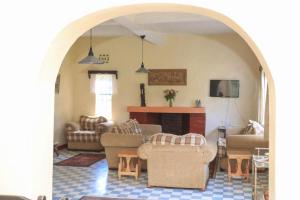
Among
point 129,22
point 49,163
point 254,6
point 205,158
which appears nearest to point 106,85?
point 129,22

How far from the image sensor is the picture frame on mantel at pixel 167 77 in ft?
32.3

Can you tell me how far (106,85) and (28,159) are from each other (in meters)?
7.81

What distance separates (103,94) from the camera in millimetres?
10445

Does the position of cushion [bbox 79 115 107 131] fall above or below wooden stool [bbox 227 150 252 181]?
above

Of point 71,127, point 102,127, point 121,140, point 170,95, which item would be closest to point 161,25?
point 170,95

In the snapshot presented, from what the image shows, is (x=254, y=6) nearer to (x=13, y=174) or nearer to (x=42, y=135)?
(x=42, y=135)

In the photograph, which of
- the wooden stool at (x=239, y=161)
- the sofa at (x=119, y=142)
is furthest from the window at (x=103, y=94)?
the wooden stool at (x=239, y=161)

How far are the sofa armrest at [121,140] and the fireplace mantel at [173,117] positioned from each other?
2987 millimetres

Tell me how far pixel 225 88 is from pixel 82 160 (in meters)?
4.04

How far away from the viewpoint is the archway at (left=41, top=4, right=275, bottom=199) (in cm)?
242

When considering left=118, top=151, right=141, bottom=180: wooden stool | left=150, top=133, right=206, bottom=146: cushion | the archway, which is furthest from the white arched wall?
left=118, top=151, right=141, bottom=180: wooden stool

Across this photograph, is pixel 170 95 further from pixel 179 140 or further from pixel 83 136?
pixel 179 140

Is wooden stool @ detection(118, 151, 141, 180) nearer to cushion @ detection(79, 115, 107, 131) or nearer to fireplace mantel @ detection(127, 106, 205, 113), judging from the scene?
fireplace mantel @ detection(127, 106, 205, 113)

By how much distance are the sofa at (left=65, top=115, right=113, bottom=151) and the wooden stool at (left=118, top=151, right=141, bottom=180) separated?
292 cm
